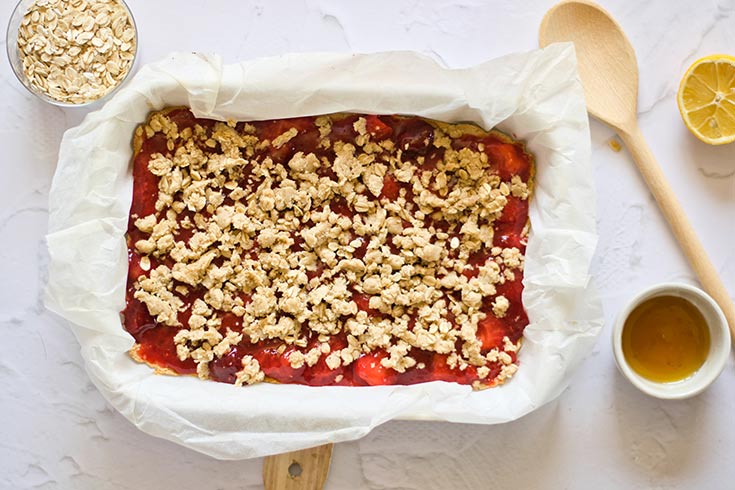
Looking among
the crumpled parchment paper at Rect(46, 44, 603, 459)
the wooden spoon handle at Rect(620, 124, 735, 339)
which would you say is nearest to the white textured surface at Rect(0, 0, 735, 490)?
the wooden spoon handle at Rect(620, 124, 735, 339)

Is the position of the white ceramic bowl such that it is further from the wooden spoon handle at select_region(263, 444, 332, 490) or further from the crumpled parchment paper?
the wooden spoon handle at select_region(263, 444, 332, 490)

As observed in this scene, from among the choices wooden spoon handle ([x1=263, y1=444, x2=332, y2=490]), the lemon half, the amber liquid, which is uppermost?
the lemon half

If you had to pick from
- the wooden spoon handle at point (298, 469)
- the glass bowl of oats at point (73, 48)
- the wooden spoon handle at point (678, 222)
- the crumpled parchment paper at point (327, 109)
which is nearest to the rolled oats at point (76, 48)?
the glass bowl of oats at point (73, 48)

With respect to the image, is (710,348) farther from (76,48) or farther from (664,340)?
(76,48)

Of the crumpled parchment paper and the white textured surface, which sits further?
the white textured surface

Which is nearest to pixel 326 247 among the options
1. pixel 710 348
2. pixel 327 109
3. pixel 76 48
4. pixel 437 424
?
pixel 327 109

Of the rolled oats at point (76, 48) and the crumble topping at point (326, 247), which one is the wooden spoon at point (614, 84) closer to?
the crumble topping at point (326, 247)

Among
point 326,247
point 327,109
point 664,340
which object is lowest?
point 664,340
